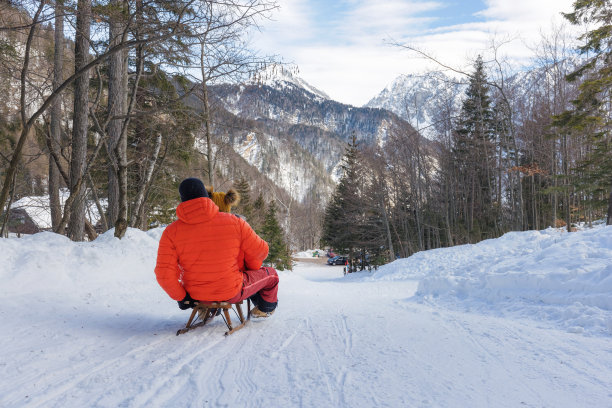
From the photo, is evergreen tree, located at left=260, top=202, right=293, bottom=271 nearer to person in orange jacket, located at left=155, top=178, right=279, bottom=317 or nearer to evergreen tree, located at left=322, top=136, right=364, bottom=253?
evergreen tree, located at left=322, top=136, right=364, bottom=253

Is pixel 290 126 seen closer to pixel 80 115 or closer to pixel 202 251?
pixel 80 115

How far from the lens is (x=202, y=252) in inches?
134

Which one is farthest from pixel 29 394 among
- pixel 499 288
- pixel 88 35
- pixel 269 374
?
pixel 88 35

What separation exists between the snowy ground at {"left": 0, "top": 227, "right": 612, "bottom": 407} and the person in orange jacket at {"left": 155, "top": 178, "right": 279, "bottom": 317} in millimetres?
484

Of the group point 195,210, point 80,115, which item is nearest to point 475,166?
point 80,115

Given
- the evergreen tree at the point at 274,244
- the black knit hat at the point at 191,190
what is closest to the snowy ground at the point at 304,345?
the black knit hat at the point at 191,190

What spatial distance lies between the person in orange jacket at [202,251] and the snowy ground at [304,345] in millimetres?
484

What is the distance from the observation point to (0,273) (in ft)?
14.1

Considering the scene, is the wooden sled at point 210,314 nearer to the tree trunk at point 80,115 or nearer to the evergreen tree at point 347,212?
the tree trunk at point 80,115

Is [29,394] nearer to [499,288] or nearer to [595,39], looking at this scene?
[499,288]

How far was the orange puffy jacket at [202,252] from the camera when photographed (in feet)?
11.0

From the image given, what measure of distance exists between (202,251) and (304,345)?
52.2 inches

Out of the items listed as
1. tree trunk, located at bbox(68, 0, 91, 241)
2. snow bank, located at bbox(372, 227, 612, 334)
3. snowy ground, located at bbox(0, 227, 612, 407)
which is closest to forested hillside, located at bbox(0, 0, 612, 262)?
tree trunk, located at bbox(68, 0, 91, 241)

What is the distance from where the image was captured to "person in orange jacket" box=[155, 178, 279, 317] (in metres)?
3.36
